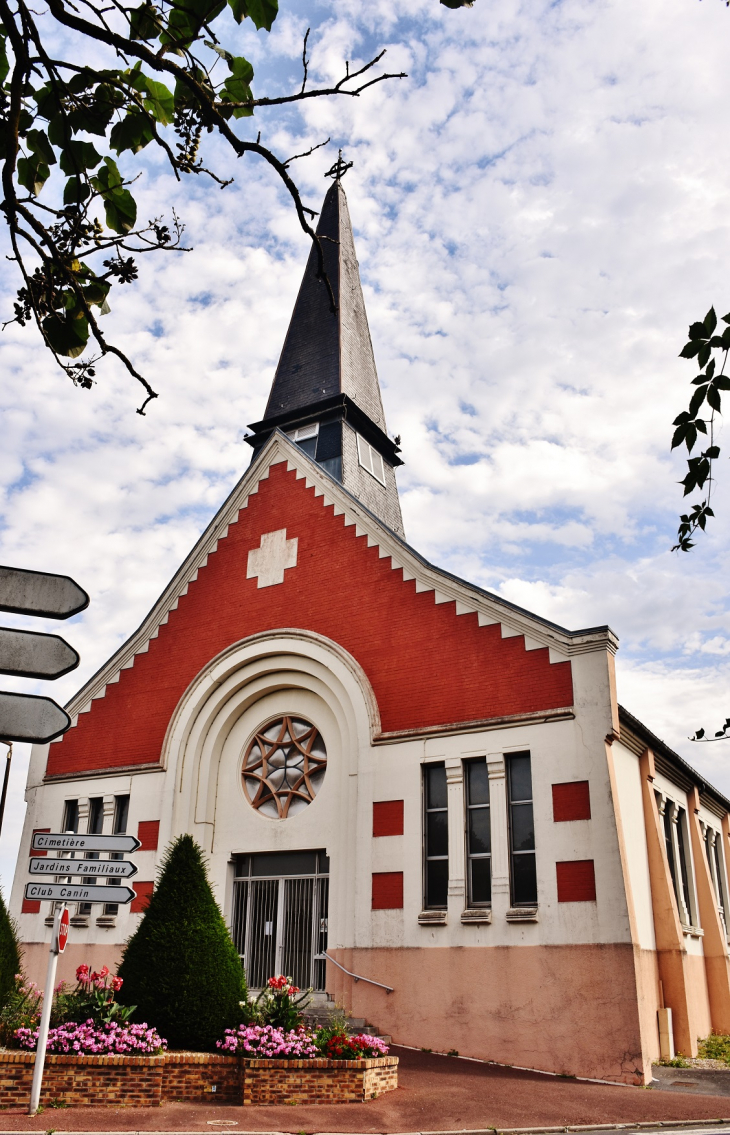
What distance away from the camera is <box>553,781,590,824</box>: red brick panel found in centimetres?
1463

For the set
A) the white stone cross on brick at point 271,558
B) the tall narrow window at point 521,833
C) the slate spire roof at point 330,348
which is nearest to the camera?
the tall narrow window at point 521,833

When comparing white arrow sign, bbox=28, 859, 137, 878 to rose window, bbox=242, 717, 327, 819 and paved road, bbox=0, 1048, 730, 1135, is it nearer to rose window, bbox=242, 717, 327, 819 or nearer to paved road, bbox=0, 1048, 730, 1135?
paved road, bbox=0, 1048, 730, 1135

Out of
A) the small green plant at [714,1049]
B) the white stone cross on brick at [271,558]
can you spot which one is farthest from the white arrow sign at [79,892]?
the small green plant at [714,1049]

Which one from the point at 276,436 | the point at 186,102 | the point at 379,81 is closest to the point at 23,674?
the point at 186,102

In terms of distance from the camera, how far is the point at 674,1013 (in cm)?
1466

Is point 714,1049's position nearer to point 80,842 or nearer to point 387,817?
point 387,817

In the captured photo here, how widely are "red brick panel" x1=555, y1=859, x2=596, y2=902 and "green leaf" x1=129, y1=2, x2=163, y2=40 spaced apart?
13.1m

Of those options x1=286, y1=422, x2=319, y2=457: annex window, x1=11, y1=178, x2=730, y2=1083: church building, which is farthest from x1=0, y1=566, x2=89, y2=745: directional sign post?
x1=286, y1=422, x2=319, y2=457: annex window

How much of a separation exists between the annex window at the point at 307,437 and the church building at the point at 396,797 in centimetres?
245

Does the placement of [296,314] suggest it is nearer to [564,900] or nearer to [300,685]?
[300,685]

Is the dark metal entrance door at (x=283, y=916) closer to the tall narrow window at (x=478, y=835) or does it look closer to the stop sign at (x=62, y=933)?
the tall narrow window at (x=478, y=835)

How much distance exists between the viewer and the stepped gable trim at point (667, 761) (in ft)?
52.4

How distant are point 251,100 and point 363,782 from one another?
14.0m

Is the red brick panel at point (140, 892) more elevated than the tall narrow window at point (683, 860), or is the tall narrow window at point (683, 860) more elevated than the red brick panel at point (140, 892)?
the tall narrow window at point (683, 860)
